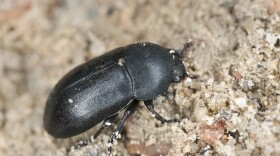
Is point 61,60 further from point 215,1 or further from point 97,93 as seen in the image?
point 215,1

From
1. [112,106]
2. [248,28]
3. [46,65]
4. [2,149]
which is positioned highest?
[248,28]

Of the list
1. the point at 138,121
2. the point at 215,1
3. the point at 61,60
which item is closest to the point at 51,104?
the point at 138,121

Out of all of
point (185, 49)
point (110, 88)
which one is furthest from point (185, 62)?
point (110, 88)

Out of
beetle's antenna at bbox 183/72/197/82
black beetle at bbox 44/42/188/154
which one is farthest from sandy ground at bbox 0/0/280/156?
black beetle at bbox 44/42/188/154

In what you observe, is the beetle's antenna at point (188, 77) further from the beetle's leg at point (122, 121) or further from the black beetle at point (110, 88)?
the beetle's leg at point (122, 121)

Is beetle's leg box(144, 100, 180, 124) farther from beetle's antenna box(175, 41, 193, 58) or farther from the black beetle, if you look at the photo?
beetle's antenna box(175, 41, 193, 58)

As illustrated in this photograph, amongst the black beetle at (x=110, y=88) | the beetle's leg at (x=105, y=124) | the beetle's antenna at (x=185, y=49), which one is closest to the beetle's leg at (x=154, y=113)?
the black beetle at (x=110, y=88)
